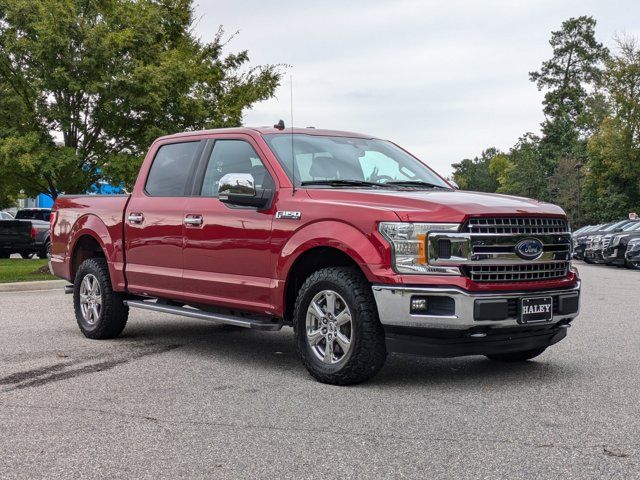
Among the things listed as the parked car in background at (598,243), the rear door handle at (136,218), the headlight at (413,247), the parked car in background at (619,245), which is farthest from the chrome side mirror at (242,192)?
the parked car in background at (598,243)

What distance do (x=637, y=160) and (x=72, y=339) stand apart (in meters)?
46.6

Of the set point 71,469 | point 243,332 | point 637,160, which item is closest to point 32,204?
point 637,160

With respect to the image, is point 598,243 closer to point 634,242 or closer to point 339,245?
point 634,242

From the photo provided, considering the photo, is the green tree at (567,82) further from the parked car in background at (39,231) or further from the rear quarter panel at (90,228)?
the rear quarter panel at (90,228)

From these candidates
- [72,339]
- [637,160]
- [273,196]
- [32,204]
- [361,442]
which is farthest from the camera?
[32,204]

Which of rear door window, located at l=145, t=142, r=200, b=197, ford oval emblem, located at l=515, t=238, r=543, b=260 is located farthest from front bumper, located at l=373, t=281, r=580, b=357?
rear door window, located at l=145, t=142, r=200, b=197

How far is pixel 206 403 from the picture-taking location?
5.63 metres

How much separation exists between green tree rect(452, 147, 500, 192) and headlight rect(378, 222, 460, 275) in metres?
144

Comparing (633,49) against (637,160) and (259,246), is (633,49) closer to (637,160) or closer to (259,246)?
(637,160)

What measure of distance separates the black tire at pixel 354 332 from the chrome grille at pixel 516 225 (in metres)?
0.88

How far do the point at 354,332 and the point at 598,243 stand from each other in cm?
2316

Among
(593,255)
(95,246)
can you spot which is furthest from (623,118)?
(95,246)

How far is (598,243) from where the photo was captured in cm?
2744

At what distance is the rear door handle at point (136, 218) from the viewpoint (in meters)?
8.14
